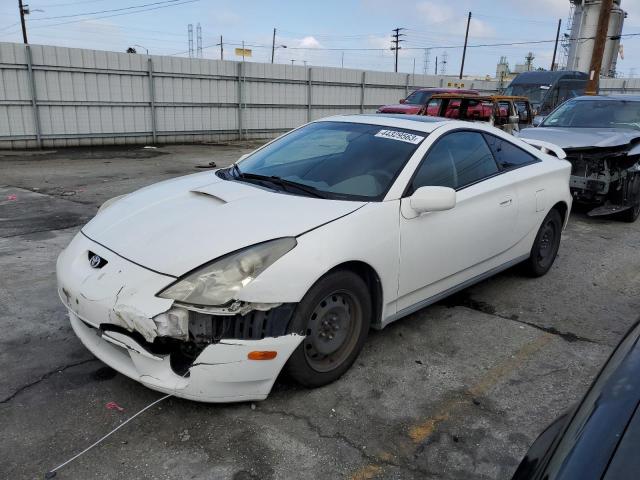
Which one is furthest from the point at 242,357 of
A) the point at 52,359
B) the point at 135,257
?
the point at 52,359

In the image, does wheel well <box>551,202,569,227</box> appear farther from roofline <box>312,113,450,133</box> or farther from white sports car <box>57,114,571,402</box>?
roofline <box>312,113,450,133</box>

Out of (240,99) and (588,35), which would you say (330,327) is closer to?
(240,99)

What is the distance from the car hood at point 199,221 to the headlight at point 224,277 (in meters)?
0.05

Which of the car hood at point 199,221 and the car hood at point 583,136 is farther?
the car hood at point 583,136

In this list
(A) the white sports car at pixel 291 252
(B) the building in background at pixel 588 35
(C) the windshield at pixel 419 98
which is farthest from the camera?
(B) the building in background at pixel 588 35

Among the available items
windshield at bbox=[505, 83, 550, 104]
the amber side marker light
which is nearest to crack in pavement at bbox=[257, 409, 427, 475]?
the amber side marker light

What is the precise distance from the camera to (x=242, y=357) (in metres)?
2.53

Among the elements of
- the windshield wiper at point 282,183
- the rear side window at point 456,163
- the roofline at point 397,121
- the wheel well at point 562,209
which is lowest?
the wheel well at point 562,209

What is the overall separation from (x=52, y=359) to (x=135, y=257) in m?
1.08

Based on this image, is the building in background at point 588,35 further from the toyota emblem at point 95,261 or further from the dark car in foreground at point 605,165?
the toyota emblem at point 95,261

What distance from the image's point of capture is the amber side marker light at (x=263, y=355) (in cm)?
254

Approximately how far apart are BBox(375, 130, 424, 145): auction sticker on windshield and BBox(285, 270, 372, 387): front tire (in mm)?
1158

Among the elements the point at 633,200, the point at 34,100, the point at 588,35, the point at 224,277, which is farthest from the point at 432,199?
the point at 588,35

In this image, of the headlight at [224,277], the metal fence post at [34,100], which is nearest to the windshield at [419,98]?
the metal fence post at [34,100]
